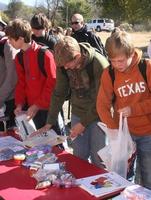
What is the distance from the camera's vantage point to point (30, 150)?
111 inches

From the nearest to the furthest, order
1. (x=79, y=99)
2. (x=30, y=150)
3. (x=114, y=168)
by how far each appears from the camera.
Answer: (x=114, y=168) → (x=30, y=150) → (x=79, y=99)

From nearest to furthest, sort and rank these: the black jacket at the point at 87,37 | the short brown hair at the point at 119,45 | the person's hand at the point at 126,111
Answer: the short brown hair at the point at 119,45 → the person's hand at the point at 126,111 → the black jacket at the point at 87,37

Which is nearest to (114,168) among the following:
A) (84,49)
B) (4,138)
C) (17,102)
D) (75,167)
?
(75,167)

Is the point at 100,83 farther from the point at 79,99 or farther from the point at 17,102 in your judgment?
the point at 17,102

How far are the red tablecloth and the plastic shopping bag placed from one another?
0.49 ft

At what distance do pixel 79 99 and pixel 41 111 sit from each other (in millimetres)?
599

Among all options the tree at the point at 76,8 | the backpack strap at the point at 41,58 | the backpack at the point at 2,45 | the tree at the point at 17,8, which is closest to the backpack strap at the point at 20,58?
the backpack strap at the point at 41,58

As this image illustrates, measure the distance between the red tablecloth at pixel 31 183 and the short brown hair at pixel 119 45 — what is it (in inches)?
27.3

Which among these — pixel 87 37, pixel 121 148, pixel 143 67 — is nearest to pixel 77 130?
pixel 121 148

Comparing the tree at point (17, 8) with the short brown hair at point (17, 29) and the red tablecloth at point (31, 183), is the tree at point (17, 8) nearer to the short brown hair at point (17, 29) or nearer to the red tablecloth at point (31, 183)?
the short brown hair at point (17, 29)

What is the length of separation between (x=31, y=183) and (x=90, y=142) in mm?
800

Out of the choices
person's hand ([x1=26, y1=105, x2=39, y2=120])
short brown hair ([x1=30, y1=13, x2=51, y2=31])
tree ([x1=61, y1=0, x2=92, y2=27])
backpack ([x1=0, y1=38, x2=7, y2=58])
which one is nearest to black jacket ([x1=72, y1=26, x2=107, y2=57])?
short brown hair ([x1=30, y1=13, x2=51, y2=31])

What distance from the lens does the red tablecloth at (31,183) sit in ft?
7.25

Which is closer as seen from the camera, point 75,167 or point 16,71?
point 75,167
